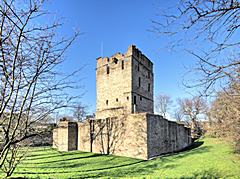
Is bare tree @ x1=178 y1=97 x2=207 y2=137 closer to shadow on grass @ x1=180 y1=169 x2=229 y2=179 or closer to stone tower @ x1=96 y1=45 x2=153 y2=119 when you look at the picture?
shadow on grass @ x1=180 y1=169 x2=229 y2=179

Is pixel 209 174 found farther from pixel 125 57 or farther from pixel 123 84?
pixel 125 57

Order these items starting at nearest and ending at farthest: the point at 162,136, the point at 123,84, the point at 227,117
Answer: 1. the point at 227,117
2. the point at 162,136
3. the point at 123,84

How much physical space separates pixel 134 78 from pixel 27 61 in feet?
72.7

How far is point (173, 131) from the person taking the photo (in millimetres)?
17531

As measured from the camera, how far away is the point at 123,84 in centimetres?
2489

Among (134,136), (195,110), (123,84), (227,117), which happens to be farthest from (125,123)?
(195,110)

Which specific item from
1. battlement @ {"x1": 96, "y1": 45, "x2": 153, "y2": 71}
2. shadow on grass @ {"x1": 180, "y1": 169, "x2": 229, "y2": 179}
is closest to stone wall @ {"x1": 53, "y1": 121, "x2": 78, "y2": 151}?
battlement @ {"x1": 96, "y1": 45, "x2": 153, "y2": 71}

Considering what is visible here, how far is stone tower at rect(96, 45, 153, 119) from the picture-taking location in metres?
24.5

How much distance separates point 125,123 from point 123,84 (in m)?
11.1

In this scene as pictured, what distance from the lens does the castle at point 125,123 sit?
13.3 m

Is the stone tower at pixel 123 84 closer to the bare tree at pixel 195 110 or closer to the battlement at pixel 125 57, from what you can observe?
the battlement at pixel 125 57

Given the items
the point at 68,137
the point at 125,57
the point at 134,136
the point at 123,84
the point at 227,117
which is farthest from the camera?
the point at 125,57

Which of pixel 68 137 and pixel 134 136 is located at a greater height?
pixel 134 136

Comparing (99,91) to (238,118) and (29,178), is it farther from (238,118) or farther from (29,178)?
(238,118)
